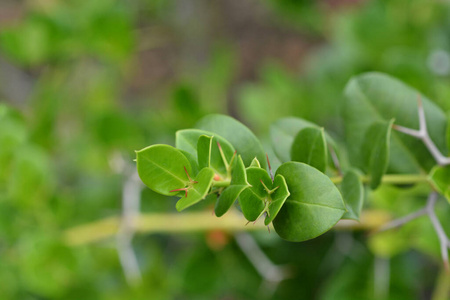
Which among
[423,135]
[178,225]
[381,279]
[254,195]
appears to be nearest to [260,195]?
[254,195]

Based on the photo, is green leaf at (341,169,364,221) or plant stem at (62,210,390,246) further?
plant stem at (62,210,390,246)

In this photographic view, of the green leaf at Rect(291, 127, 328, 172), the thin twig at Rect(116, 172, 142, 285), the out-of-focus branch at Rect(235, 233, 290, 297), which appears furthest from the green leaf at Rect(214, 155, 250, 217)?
the out-of-focus branch at Rect(235, 233, 290, 297)

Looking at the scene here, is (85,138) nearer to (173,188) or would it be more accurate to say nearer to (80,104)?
(80,104)

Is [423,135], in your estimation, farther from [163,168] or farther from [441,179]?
[163,168]

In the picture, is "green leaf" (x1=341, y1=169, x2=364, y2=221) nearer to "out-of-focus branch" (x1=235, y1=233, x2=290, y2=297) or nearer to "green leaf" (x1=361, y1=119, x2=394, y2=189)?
"green leaf" (x1=361, y1=119, x2=394, y2=189)

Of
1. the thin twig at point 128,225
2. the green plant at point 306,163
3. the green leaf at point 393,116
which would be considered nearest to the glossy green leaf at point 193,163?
the green plant at point 306,163
